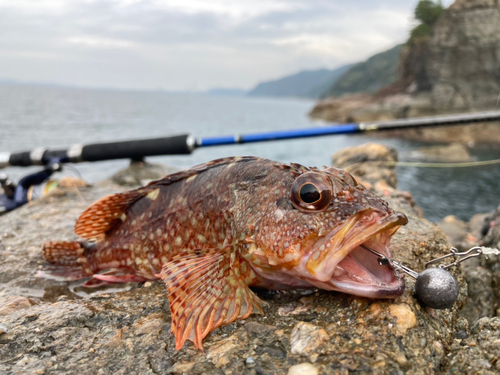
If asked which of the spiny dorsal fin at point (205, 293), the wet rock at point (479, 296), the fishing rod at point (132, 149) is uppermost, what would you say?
the fishing rod at point (132, 149)

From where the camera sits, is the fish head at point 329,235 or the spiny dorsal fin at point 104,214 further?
the spiny dorsal fin at point 104,214

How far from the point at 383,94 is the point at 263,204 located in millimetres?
40043

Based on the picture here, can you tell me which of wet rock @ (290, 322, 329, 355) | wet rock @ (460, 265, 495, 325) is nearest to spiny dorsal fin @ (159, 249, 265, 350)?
wet rock @ (290, 322, 329, 355)

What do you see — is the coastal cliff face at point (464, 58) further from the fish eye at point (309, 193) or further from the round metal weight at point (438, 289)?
the fish eye at point (309, 193)

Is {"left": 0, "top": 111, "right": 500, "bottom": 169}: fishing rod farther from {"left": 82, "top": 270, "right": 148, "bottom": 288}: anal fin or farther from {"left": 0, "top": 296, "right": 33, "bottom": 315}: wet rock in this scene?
{"left": 0, "top": 296, "right": 33, "bottom": 315}: wet rock

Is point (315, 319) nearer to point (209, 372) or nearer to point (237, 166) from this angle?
point (209, 372)

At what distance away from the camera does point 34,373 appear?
221 centimetres

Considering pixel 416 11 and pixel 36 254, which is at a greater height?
pixel 416 11

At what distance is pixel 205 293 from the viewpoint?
2.58 meters

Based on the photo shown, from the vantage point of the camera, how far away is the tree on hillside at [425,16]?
27.2 metres

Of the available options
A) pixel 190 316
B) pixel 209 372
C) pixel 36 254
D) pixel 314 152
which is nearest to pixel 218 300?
pixel 190 316

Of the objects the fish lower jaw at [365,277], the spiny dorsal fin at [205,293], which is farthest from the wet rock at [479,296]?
the spiny dorsal fin at [205,293]

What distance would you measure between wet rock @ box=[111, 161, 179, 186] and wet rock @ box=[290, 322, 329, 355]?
5.97 meters

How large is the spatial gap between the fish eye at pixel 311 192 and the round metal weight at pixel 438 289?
0.79 metres
